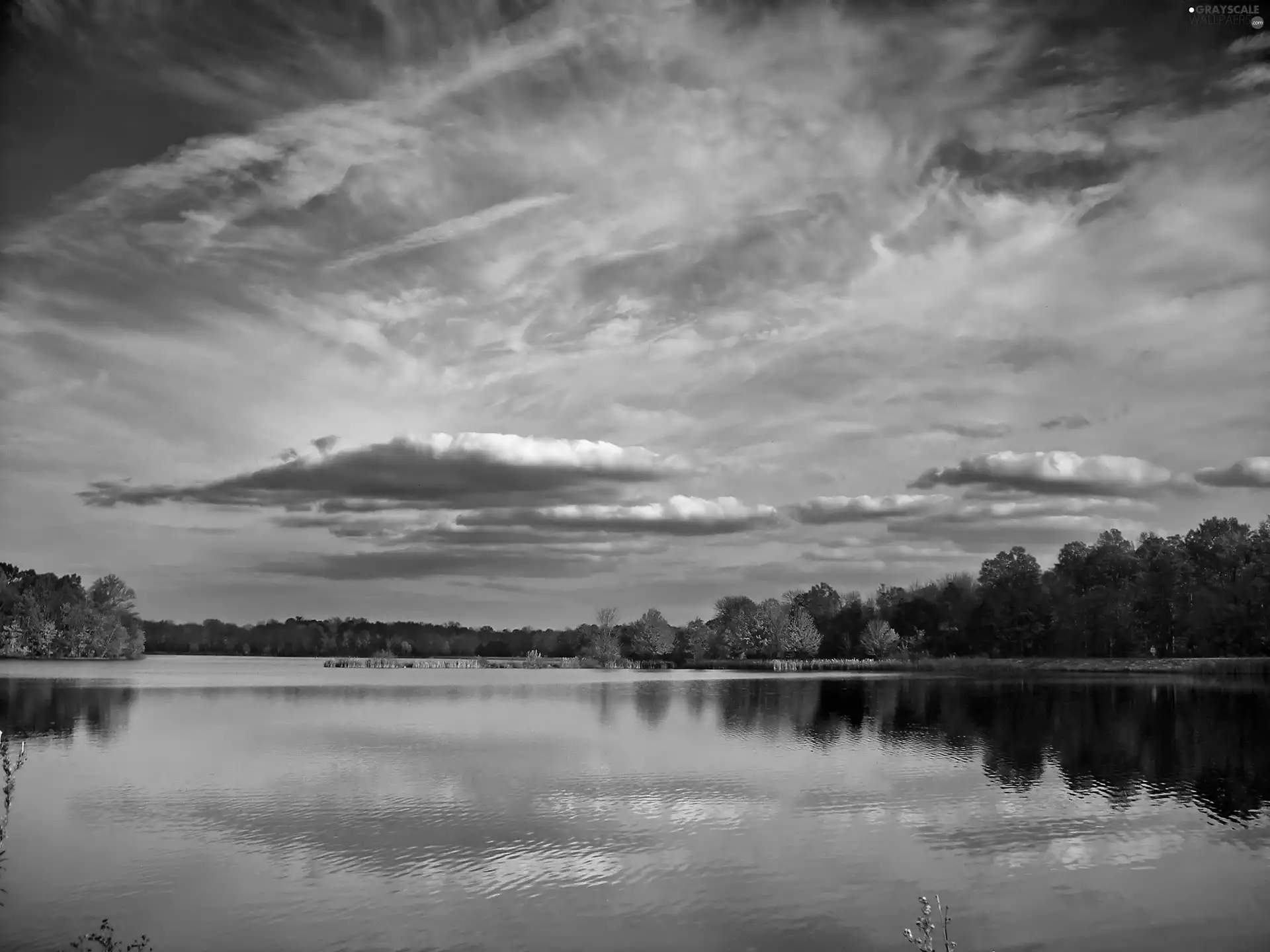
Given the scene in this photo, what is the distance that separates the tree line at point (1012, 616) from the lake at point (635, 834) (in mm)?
75158

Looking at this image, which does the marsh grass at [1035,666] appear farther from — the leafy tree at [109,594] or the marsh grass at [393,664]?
the leafy tree at [109,594]

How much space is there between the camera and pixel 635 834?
80.1 feet

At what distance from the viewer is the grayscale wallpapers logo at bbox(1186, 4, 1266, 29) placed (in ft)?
75.8

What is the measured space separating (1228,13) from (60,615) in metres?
167

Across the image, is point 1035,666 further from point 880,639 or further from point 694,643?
point 694,643

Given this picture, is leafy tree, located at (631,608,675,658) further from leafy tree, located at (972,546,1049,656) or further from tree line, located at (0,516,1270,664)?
leafy tree, located at (972,546,1049,656)

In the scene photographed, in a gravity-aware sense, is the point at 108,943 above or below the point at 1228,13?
below

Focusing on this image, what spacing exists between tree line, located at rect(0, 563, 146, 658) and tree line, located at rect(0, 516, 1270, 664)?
0.20m

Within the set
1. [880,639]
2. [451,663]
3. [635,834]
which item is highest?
[880,639]

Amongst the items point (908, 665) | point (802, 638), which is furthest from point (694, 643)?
point (908, 665)

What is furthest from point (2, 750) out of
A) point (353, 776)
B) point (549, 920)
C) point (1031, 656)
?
point (1031, 656)

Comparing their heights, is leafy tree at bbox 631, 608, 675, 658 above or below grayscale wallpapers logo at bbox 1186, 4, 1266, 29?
below

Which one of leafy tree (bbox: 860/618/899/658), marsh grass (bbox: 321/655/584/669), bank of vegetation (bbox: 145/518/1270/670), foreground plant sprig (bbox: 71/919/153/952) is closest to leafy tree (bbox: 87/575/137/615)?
marsh grass (bbox: 321/655/584/669)

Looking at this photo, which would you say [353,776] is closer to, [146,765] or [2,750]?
[146,765]
